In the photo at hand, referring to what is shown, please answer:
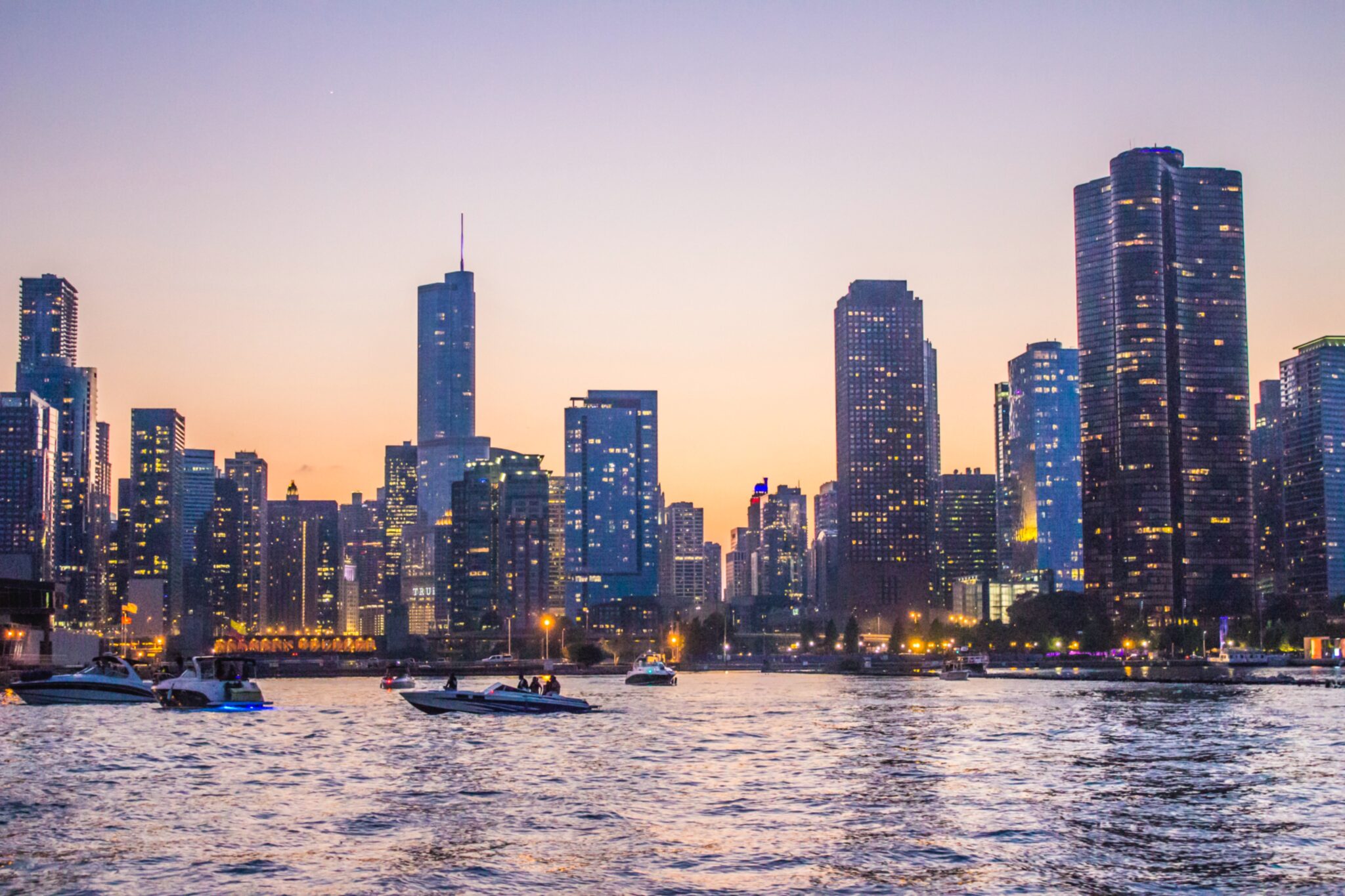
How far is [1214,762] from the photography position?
72.2 meters

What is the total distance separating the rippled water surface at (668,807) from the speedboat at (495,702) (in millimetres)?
2744

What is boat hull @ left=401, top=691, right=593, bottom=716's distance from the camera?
348ft

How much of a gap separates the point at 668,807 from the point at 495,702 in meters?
55.4

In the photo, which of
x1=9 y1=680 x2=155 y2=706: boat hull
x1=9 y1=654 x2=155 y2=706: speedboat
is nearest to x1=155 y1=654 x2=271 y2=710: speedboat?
x1=9 y1=654 x2=155 y2=706: speedboat

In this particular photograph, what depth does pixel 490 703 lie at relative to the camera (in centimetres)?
10625

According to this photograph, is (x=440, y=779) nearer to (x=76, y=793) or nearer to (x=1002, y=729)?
(x=76, y=793)

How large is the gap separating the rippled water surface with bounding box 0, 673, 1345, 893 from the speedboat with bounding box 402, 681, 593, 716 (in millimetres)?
2744

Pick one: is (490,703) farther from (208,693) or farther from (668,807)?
(668,807)

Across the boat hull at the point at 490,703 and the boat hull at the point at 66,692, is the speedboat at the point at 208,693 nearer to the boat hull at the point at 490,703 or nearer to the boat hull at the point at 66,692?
the boat hull at the point at 66,692

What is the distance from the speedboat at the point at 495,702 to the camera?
106000 mm

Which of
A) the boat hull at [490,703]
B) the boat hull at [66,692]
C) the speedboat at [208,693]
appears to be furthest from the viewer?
the boat hull at [66,692]

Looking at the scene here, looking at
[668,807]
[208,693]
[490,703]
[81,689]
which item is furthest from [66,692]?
[668,807]

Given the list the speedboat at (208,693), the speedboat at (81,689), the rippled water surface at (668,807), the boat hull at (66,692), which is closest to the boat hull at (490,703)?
the rippled water surface at (668,807)

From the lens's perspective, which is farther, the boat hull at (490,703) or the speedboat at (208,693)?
the speedboat at (208,693)
